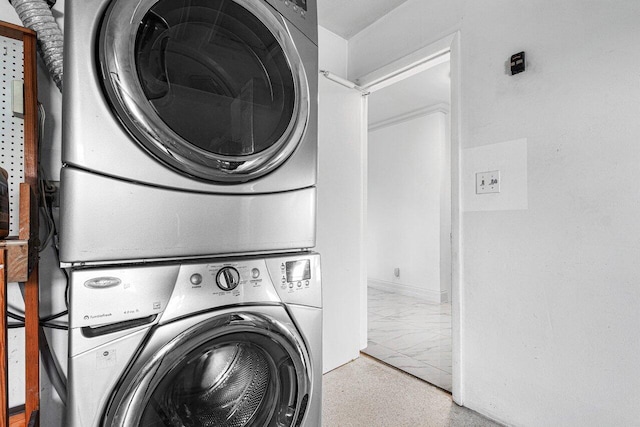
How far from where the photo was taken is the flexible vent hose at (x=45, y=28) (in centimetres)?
99

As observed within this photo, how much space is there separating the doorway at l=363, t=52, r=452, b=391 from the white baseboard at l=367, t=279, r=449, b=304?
0.01 m

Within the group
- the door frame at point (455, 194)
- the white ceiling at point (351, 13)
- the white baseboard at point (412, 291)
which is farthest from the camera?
the white baseboard at point (412, 291)

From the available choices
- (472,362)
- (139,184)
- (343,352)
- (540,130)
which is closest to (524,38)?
(540,130)

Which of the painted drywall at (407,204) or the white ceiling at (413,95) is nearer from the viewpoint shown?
the white ceiling at (413,95)

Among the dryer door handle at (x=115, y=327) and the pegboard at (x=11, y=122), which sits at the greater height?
the pegboard at (x=11, y=122)

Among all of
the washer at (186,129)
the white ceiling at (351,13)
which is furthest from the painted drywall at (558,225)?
the washer at (186,129)

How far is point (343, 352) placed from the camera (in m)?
2.25

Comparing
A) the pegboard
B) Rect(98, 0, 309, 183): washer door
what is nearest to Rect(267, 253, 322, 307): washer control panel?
Rect(98, 0, 309, 183): washer door

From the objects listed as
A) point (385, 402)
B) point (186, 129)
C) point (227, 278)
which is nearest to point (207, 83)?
point (186, 129)

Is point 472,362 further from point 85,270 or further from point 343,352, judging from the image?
point 85,270

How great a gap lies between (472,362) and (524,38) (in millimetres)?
1667

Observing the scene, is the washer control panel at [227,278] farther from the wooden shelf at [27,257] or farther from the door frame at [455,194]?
the door frame at [455,194]

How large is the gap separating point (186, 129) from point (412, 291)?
388 cm

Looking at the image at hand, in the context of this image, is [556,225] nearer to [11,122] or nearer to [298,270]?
[298,270]
